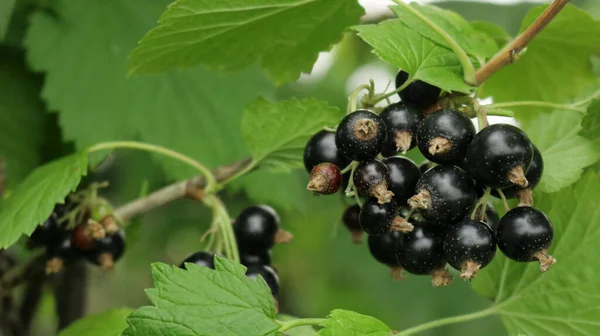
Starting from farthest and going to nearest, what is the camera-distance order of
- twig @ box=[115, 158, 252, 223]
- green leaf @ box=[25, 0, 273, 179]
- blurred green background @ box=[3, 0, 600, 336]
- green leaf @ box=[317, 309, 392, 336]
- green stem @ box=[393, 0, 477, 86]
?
blurred green background @ box=[3, 0, 600, 336]
green leaf @ box=[25, 0, 273, 179]
twig @ box=[115, 158, 252, 223]
green stem @ box=[393, 0, 477, 86]
green leaf @ box=[317, 309, 392, 336]

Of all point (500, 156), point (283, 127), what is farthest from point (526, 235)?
point (283, 127)

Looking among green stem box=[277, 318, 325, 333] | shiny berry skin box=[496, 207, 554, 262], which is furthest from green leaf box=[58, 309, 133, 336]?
shiny berry skin box=[496, 207, 554, 262]

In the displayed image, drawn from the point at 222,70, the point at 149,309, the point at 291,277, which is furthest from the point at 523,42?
the point at 291,277

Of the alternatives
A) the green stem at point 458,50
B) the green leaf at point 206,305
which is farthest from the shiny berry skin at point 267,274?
the green stem at point 458,50

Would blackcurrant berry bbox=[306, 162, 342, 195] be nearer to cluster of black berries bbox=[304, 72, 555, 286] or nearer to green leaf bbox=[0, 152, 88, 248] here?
cluster of black berries bbox=[304, 72, 555, 286]

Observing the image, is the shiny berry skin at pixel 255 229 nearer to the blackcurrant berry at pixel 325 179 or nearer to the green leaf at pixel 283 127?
the green leaf at pixel 283 127

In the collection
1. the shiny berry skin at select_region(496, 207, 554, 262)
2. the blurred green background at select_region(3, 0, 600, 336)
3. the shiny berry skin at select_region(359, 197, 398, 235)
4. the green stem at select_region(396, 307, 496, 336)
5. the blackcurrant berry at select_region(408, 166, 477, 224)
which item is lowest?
the blurred green background at select_region(3, 0, 600, 336)
